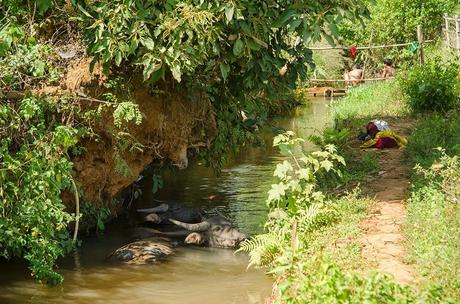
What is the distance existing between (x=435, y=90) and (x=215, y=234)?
6334 millimetres

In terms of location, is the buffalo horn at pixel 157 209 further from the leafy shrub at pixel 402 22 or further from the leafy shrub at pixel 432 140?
the leafy shrub at pixel 402 22

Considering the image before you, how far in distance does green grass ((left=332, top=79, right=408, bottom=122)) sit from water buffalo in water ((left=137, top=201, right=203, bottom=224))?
5.46 meters

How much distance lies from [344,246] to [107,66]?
278 centimetres

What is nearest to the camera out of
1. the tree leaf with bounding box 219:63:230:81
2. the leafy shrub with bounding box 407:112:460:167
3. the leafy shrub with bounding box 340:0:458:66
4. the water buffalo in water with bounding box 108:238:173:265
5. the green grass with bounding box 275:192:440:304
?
the green grass with bounding box 275:192:440:304

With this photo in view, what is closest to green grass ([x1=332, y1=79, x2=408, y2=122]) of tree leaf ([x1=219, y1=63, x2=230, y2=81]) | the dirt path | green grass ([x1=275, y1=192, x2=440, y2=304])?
the dirt path

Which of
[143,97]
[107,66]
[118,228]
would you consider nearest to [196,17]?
[107,66]

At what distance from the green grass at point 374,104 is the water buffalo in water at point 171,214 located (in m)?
5.46

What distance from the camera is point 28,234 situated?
694 centimetres

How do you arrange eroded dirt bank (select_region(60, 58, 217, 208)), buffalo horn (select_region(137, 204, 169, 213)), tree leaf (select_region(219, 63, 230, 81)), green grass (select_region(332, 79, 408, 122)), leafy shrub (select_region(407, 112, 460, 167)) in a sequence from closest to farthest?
tree leaf (select_region(219, 63, 230, 81)), eroded dirt bank (select_region(60, 58, 217, 208)), leafy shrub (select_region(407, 112, 460, 167)), buffalo horn (select_region(137, 204, 169, 213)), green grass (select_region(332, 79, 408, 122))

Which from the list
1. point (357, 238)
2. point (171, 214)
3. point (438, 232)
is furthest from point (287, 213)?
point (171, 214)

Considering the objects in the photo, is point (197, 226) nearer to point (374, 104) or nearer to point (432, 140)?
point (432, 140)

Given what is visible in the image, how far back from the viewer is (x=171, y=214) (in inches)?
383

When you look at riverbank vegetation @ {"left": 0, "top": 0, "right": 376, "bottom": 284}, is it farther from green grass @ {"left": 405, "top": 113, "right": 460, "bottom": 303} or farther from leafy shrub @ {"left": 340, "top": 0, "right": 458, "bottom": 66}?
leafy shrub @ {"left": 340, "top": 0, "right": 458, "bottom": 66}

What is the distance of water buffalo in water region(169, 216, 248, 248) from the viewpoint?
8.70m
